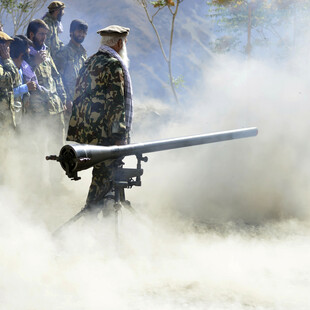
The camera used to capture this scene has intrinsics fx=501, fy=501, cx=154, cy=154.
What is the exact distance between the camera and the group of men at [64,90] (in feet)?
14.8

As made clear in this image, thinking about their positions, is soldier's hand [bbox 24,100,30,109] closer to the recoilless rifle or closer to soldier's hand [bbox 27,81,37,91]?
soldier's hand [bbox 27,81,37,91]

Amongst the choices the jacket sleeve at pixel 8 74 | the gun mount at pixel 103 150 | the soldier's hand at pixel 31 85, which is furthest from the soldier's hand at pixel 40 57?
the gun mount at pixel 103 150

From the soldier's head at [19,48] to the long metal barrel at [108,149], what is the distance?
2.69 m

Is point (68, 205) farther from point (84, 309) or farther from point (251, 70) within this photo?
point (251, 70)

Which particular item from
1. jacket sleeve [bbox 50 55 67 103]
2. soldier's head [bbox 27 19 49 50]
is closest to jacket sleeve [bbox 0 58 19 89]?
soldier's head [bbox 27 19 49 50]

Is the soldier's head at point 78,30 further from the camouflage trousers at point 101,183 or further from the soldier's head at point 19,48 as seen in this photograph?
the camouflage trousers at point 101,183

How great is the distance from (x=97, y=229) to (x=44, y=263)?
801mm

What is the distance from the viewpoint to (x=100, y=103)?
15.0 feet

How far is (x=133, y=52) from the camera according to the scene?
38.8 meters

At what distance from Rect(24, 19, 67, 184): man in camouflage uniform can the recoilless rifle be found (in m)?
2.29

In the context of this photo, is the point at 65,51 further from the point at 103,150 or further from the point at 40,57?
the point at 103,150

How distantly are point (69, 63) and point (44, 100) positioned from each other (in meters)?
0.93

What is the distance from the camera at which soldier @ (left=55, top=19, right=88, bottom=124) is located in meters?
7.09

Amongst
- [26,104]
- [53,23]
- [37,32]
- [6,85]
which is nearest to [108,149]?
[6,85]
